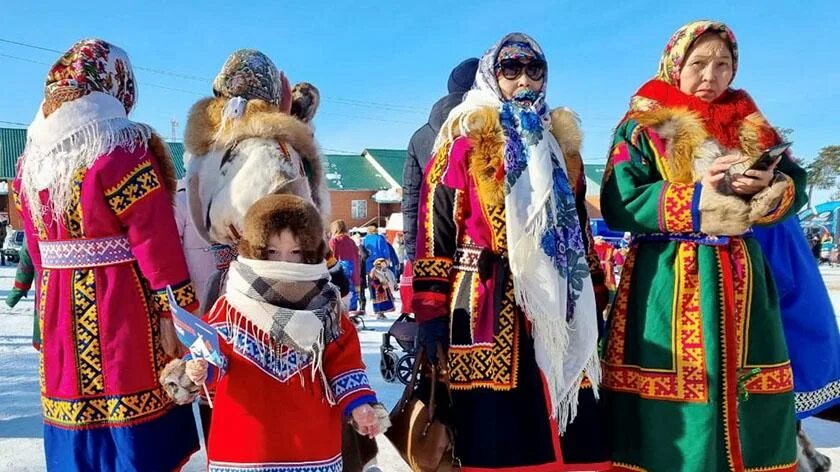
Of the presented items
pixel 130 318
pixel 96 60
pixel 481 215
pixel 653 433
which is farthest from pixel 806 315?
pixel 96 60

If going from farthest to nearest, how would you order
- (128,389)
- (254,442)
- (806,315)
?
(806,315), (128,389), (254,442)

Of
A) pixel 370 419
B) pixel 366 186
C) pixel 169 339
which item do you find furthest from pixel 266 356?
pixel 366 186

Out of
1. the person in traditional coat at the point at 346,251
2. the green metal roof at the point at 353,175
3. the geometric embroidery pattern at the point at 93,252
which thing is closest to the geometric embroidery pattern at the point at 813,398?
the geometric embroidery pattern at the point at 93,252

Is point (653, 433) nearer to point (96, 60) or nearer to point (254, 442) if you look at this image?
point (254, 442)

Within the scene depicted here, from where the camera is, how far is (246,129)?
7.25ft

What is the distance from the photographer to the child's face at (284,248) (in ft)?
6.07

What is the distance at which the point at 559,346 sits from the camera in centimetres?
211

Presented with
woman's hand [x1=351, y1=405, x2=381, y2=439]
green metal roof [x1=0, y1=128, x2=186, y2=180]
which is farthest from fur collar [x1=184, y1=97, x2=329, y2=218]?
green metal roof [x1=0, y1=128, x2=186, y2=180]

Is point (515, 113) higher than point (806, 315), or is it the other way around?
point (515, 113)

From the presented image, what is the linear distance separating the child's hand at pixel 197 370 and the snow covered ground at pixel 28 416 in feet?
4.73

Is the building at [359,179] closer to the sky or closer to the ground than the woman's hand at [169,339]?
closer to the sky

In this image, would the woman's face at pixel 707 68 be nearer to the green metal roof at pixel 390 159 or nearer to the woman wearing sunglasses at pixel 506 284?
the woman wearing sunglasses at pixel 506 284

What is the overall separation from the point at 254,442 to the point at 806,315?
2021 mm

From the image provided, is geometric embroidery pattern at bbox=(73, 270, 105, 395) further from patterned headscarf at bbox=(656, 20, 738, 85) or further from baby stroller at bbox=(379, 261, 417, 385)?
patterned headscarf at bbox=(656, 20, 738, 85)
